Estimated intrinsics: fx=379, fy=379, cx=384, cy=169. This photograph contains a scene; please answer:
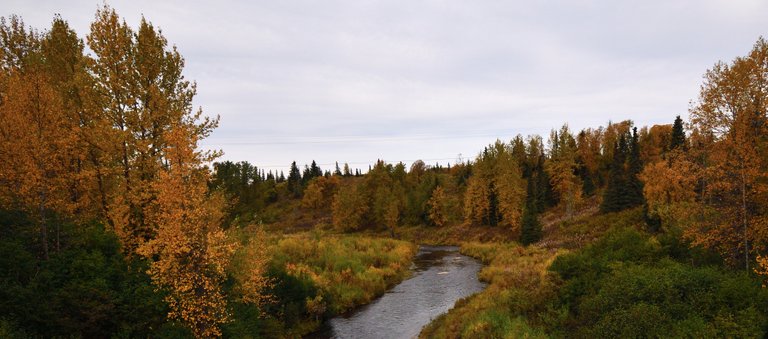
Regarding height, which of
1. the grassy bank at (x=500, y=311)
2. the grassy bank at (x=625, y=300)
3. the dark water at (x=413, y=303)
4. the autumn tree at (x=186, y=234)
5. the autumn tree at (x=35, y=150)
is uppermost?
the autumn tree at (x=35, y=150)

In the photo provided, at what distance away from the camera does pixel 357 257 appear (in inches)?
1679

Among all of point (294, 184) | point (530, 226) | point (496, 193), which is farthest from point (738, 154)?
point (294, 184)

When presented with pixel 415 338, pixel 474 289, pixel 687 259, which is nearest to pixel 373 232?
pixel 474 289

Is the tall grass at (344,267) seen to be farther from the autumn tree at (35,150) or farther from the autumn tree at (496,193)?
the autumn tree at (496,193)

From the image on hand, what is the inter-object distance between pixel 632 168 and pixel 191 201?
202 ft

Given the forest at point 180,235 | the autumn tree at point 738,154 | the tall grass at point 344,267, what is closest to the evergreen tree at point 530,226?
the tall grass at point 344,267

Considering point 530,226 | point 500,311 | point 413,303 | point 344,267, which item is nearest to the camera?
point 500,311

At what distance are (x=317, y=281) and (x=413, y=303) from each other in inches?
313

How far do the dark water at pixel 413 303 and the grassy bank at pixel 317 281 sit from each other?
1.29 meters

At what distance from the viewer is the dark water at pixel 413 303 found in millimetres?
24688

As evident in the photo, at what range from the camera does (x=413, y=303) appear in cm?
3048

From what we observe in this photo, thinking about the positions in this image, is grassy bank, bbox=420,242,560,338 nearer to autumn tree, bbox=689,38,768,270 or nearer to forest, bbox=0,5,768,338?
forest, bbox=0,5,768,338

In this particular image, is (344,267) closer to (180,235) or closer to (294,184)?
(180,235)

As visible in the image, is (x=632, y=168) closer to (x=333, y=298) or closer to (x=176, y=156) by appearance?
(x=333, y=298)
